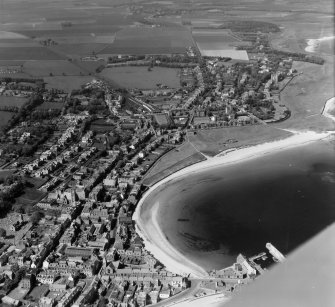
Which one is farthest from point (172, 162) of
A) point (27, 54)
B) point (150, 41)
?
point (150, 41)

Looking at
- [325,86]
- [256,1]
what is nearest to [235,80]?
[325,86]

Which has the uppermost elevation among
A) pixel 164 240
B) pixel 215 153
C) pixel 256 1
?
pixel 164 240

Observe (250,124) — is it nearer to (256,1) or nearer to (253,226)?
(253,226)

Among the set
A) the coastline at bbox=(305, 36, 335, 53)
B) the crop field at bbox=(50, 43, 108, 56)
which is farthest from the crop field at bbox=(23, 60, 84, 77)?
the coastline at bbox=(305, 36, 335, 53)

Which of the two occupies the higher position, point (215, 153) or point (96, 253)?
point (96, 253)

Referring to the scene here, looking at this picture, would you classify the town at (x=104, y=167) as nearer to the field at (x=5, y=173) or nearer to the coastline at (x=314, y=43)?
the field at (x=5, y=173)
